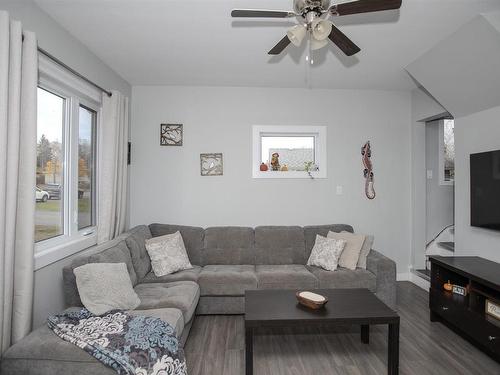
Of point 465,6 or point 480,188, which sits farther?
point 480,188

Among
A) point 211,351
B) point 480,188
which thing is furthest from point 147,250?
point 480,188

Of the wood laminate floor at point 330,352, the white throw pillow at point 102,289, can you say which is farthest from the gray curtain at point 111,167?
the wood laminate floor at point 330,352

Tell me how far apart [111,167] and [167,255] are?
1.13 metres

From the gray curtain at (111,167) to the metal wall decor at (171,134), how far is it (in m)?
0.58

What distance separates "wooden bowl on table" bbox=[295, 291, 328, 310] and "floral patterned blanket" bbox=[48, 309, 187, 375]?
3.14 ft

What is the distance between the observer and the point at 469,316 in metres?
2.57

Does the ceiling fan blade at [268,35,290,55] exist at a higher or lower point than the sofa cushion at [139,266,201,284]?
higher

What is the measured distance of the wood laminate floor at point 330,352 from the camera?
2260mm

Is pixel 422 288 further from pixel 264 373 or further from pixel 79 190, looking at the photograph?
pixel 79 190

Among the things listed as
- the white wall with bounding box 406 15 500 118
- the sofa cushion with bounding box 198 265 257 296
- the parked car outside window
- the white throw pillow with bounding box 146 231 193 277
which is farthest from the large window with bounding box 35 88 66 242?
the white wall with bounding box 406 15 500 118

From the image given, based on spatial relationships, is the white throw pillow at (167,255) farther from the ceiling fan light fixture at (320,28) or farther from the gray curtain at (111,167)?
the ceiling fan light fixture at (320,28)

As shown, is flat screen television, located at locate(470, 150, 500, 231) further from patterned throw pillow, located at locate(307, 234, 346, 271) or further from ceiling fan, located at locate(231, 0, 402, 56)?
ceiling fan, located at locate(231, 0, 402, 56)

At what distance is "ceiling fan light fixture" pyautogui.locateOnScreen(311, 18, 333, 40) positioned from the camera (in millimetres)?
1698

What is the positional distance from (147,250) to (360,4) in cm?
293
